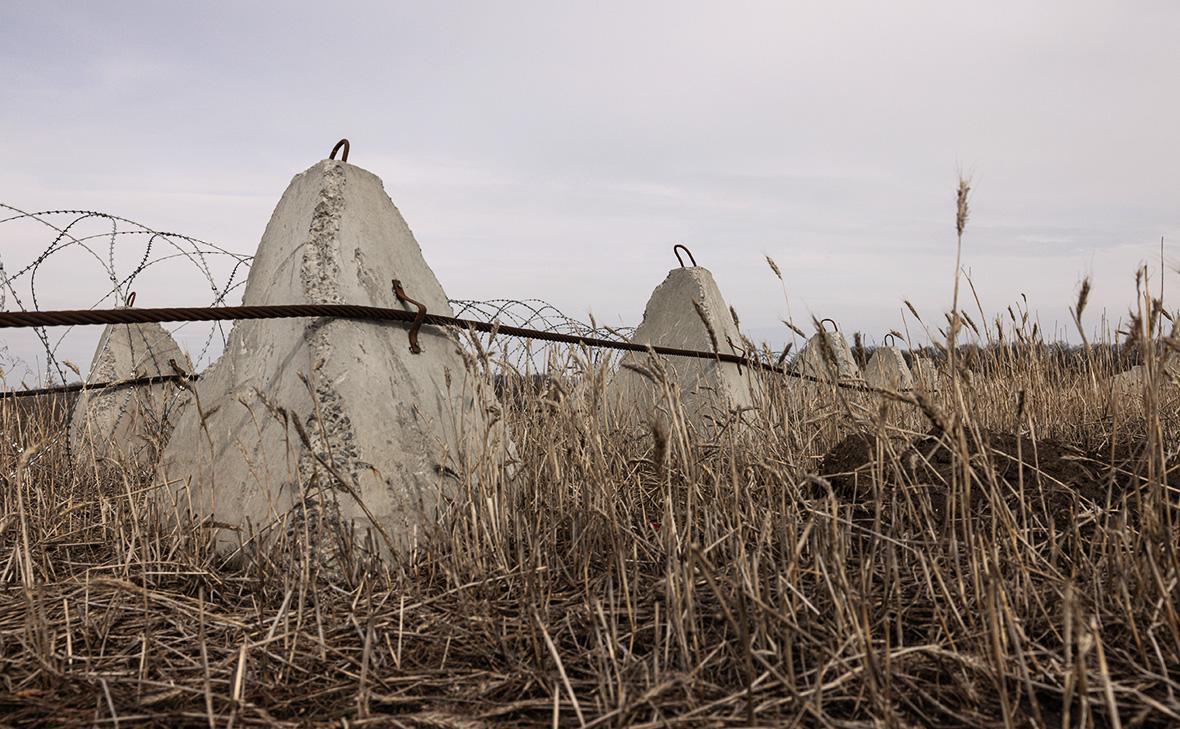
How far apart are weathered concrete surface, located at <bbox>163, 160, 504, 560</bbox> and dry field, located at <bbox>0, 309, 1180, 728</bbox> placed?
16 cm

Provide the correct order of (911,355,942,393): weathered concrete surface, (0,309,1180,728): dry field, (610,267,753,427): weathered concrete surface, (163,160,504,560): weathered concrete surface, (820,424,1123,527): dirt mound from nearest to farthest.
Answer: (0,309,1180,728): dry field < (163,160,504,560): weathered concrete surface < (820,424,1123,527): dirt mound < (911,355,942,393): weathered concrete surface < (610,267,753,427): weathered concrete surface

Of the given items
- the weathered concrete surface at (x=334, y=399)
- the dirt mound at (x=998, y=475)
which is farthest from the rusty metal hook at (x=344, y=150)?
the dirt mound at (x=998, y=475)

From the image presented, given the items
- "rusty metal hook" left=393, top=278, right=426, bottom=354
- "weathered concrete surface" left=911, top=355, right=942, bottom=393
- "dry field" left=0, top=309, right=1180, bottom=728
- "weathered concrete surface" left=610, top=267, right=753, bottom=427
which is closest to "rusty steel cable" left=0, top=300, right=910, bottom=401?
"rusty metal hook" left=393, top=278, right=426, bottom=354

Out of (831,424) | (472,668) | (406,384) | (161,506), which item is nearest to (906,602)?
(472,668)

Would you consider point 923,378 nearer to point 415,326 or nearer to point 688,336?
point 688,336

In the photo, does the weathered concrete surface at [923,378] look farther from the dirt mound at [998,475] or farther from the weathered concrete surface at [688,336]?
the weathered concrete surface at [688,336]

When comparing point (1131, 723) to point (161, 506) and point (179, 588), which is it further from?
point (161, 506)

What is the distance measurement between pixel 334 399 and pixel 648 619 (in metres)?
1.07

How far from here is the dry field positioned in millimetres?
1572

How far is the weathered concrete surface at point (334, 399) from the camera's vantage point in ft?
8.03

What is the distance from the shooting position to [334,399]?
8.12 ft

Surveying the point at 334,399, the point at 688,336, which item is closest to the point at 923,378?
the point at 688,336

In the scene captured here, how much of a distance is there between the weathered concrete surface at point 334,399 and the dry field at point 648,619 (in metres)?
0.16

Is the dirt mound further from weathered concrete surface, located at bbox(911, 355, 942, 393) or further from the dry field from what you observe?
weathered concrete surface, located at bbox(911, 355, 942, 393)
